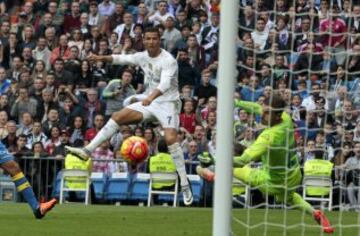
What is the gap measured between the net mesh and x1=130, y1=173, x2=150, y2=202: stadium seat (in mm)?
5294

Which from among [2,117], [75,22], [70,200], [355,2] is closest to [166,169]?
[70,200]

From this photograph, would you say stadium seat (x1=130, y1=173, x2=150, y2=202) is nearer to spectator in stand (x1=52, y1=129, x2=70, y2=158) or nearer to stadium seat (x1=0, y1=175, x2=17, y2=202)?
spectator in stand (x1=52, y1=129, x2=70, y2=158)

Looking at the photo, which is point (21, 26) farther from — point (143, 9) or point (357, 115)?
point (357, 115)

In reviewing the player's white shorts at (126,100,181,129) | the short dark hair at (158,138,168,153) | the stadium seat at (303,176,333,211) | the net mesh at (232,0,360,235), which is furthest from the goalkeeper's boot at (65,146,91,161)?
the short dark hair at (158,138,168,153)

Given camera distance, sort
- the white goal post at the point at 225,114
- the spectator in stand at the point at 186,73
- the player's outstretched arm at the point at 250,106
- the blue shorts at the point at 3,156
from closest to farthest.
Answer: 1. the white goal post at the point at 225,114
2. the player's outstretched arm at the point at 250,106
3. the blue shorts at the point at 3,156
4. the spectator in stand at the point at 186,73

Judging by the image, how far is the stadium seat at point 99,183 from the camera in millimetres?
24594

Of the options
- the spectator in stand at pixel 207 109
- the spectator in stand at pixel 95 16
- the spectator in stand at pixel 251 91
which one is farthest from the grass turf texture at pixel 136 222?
the spectator in stand at pixel 95 16

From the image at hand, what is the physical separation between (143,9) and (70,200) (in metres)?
5.68

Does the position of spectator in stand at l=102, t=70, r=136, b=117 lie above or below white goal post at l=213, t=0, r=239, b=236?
below

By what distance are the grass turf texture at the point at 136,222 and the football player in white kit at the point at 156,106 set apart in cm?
89

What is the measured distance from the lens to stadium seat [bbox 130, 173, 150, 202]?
24.4 m

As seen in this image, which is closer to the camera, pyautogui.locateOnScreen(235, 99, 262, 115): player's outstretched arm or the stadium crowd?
pyautogui.locateOnScreen(235, 99, 262, 115): player's outstretched arm

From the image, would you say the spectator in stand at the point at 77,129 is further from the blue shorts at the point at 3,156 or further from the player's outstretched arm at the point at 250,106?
the player's outstretched arm at the point at 250,106

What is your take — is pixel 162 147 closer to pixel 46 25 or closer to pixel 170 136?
pixel 170 136
